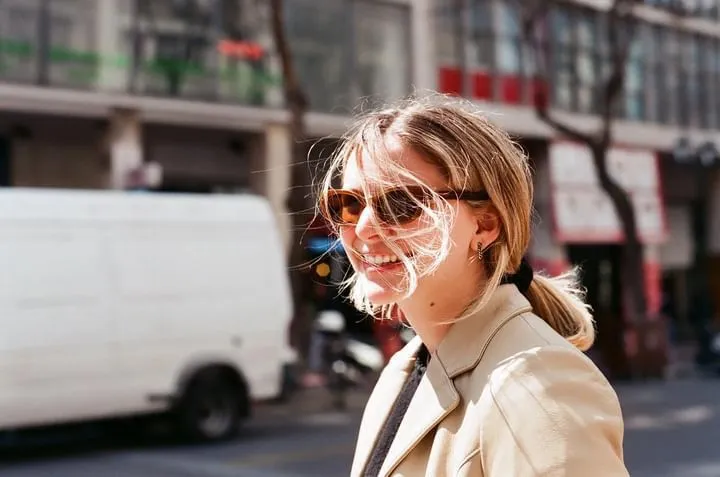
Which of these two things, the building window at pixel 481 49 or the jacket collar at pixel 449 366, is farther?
the building window at pixel 481 49

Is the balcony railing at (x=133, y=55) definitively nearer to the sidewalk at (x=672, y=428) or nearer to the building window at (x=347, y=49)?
the building window at (x=347, y=49)

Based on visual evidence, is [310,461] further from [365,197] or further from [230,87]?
[230,87]

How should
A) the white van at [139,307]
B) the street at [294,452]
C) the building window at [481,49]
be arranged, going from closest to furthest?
the street at [294,452] < the white van at [139,307] < the building window at [481,49]

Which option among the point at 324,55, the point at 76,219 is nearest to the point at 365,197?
the point at 76,219

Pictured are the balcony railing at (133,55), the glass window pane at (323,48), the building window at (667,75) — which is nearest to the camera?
the balcony railing at (133,55)

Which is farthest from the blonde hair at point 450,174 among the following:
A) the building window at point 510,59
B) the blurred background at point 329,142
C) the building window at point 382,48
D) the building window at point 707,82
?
the building window at point 707,82

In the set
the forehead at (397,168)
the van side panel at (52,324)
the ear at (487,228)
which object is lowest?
the van side panel at (52,324)

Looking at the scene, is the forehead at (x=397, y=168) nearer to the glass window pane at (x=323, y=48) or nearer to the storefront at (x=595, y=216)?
the glass window pane at (x=323, y=48)

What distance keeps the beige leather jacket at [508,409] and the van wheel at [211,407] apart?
10.6m

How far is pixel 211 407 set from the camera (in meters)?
12.3

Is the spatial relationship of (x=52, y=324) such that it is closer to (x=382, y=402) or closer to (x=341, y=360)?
(x=341, y=360)

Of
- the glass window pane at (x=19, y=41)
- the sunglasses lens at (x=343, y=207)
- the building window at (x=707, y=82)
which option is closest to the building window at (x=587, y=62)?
the building window at (x=707, y=82)

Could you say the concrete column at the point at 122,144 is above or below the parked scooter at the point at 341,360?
above

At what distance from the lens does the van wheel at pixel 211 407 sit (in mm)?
12039
